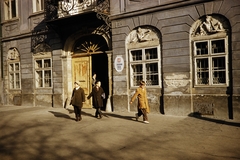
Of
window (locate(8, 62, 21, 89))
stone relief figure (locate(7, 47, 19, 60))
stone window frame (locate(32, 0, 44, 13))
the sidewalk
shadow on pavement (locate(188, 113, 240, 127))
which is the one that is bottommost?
the sidewalk

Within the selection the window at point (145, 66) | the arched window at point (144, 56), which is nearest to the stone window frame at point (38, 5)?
the arched window at point (144, 56)

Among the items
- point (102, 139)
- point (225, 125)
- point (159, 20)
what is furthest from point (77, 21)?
point (225, 125)

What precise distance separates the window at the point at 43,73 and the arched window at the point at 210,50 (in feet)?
28.4

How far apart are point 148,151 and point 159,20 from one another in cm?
656

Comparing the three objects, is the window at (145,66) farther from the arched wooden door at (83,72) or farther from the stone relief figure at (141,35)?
the arched wooden door at (83,72)

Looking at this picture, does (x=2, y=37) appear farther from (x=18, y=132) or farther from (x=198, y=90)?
(x=198, y=90)

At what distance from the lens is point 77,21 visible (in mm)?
12422

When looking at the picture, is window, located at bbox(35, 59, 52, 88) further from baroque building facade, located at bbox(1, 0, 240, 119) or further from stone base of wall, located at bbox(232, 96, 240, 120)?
stone base of wall, located at bbox(232, 96, 240, 120)

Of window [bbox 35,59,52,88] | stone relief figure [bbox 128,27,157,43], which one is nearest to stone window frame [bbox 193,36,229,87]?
stone relief figure [bbox 128,27,157,43]

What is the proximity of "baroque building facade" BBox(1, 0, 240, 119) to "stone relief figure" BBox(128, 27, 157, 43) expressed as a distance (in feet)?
0.15

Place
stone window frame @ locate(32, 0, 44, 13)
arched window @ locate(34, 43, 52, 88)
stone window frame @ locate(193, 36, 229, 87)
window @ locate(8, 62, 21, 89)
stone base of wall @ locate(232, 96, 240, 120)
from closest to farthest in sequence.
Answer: stone base of wall @ locate(232, 96, 240, 120) < stone window frame @ locate(193, 36, 229, 87) < arched window @ locate(34, 43, 52, 88) < stone window frame @ locate(32, 0, 44, 13) < window @ locate(8, 62, 21, 89)

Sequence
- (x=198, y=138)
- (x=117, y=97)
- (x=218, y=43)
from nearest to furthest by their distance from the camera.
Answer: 1. (x=198, y=138)
2. (x=218, y=43)
3. (x=117, y=97)

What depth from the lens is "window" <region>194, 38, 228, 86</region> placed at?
8884 mm

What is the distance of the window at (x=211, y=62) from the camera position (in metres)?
8.88
